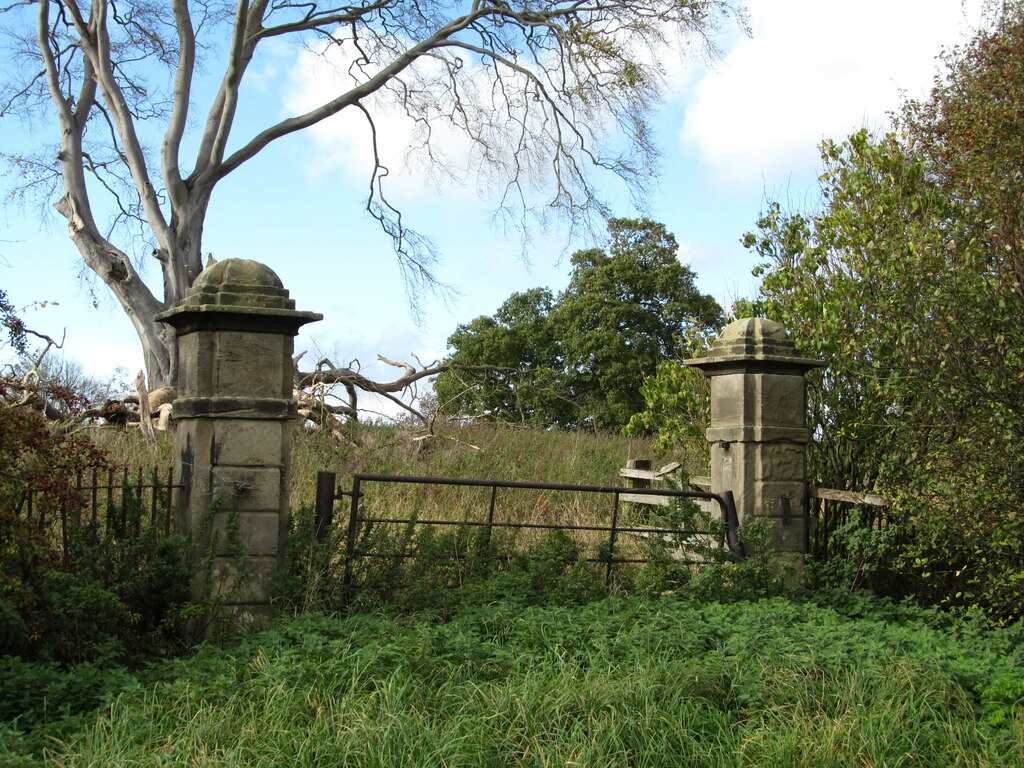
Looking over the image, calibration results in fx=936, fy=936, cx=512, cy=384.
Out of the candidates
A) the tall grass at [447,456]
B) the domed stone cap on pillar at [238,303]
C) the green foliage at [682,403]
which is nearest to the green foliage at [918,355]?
the green foliage at [682,403]

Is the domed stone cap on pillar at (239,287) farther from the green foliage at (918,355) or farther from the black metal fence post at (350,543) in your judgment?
the green foliage at (918,355)

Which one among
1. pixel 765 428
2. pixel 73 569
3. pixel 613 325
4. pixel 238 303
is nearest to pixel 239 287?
pixel 238 303

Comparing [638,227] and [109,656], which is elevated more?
[638,227]

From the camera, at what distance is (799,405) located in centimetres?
781

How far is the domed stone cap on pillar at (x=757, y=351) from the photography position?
7613mm

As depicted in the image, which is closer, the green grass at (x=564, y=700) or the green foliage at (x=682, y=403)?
the green grass at (x=564, y=700)

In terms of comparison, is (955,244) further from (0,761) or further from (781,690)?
(0,761)

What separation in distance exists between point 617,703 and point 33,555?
345 centimetres

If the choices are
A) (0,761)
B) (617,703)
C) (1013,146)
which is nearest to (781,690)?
(617,703)

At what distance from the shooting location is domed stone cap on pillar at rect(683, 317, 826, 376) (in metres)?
7.61

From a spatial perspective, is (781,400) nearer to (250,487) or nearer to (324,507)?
(324,507)

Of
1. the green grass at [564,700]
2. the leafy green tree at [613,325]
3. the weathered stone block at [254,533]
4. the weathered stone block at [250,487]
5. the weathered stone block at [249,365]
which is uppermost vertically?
the leafy green tree at [613,325]

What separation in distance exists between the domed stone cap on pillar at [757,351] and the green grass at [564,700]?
2.65 metres

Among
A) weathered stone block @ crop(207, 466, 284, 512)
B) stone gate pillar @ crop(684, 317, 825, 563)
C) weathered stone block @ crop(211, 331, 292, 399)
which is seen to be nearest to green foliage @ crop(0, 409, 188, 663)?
weathered stone block @ crop(207, 466, 284, 512)
